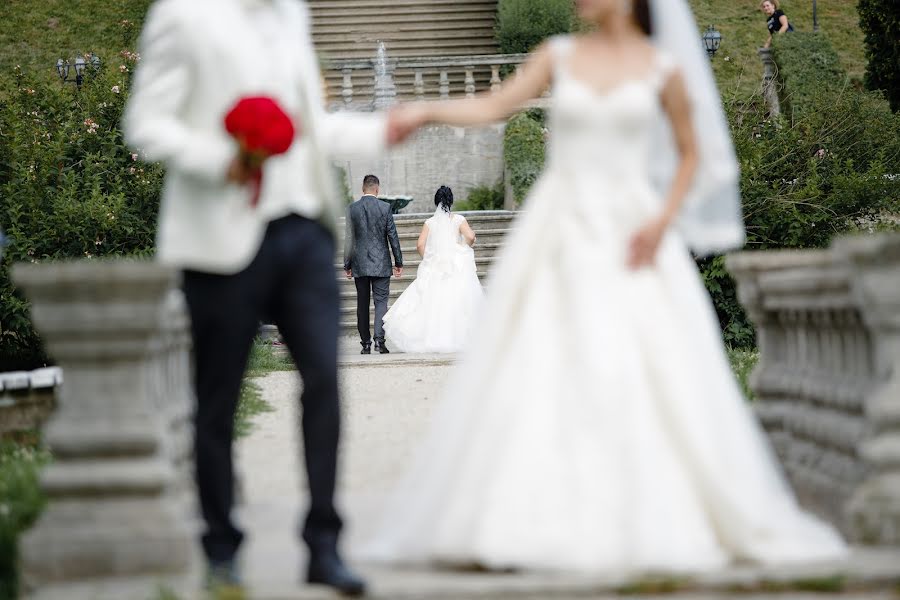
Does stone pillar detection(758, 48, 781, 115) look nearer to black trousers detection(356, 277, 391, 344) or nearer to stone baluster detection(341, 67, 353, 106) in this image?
stone baluster detection(341, 67, 353, 106)

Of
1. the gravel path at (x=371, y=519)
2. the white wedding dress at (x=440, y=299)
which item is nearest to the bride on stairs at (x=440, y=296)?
the white wedding dress at (x=440, y=299)

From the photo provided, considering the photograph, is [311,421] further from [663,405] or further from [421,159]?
[421,159]

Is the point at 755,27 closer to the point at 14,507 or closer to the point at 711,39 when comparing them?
the point at 711,39

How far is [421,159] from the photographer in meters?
31.3

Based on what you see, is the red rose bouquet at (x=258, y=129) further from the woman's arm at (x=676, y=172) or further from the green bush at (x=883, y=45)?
the green bush at (x=883, y=45)

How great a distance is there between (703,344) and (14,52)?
3587cm

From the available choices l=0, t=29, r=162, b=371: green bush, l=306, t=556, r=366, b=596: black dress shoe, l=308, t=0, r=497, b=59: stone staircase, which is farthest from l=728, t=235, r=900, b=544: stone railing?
l=308, t=0, r=497, b=59: stone staircase

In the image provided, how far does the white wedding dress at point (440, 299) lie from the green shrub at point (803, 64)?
11407mm

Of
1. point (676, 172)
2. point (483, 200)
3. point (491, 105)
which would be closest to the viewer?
point (491, 105)

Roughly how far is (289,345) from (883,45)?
2180 centimetres

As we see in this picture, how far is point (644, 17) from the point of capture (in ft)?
18.3

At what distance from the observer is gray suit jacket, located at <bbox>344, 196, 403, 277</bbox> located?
56.5ft

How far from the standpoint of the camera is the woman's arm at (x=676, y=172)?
522 cm

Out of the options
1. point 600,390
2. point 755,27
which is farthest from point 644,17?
point 755,27
